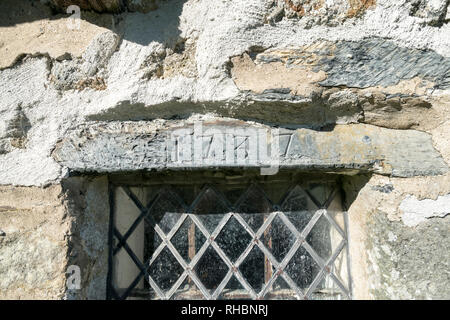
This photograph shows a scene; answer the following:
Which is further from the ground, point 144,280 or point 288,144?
point 288,144

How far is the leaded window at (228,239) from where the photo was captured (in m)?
1.13

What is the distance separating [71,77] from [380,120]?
2.76 feet

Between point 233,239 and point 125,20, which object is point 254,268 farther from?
point 125,20

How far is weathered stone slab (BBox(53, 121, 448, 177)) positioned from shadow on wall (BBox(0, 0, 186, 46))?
0.77 feet

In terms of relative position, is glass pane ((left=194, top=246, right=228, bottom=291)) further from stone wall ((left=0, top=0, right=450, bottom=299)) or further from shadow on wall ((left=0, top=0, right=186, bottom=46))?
shadow on wall ((left=0, top=0, right=186, bottom=46))

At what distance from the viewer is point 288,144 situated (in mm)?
981

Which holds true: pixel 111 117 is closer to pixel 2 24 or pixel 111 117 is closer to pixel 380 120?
pixel 2 24

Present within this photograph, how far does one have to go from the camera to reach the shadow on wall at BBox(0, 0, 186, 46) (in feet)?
3.17

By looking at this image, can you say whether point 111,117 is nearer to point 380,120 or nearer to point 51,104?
point 51,104

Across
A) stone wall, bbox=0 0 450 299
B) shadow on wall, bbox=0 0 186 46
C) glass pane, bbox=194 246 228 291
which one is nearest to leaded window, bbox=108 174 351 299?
glass pane, bbox=194 246 228 291

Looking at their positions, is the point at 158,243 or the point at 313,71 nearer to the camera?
the point at 313,71
